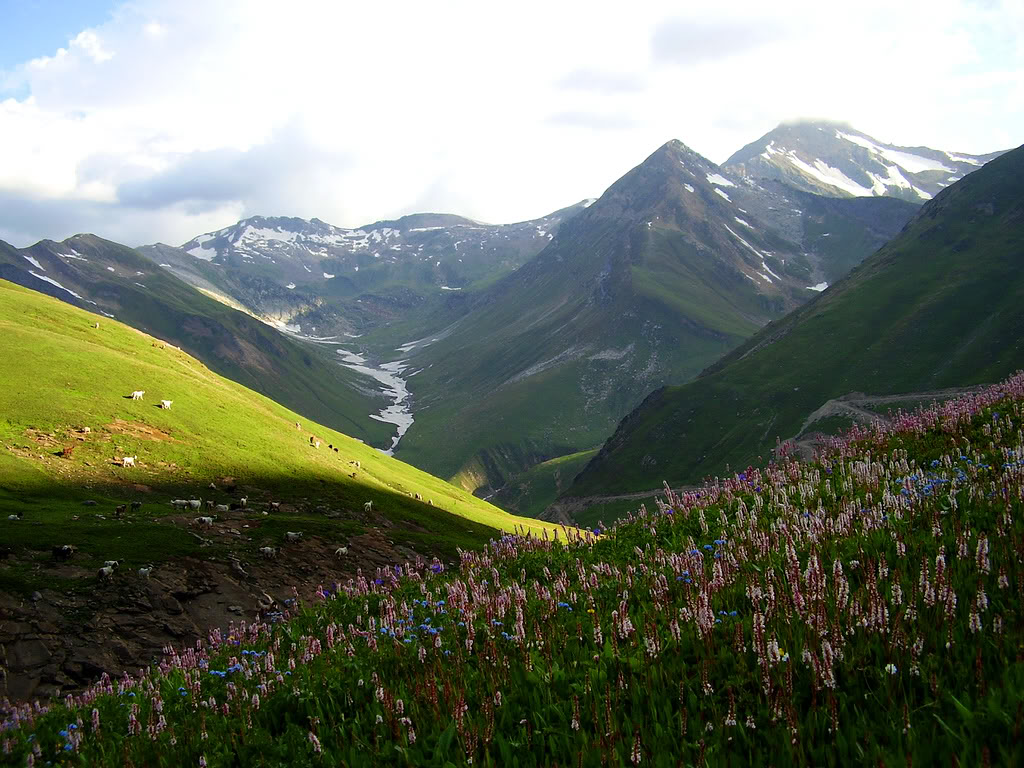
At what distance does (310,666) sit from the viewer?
892 centimetres

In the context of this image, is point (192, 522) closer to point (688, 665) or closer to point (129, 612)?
point (129, 612)

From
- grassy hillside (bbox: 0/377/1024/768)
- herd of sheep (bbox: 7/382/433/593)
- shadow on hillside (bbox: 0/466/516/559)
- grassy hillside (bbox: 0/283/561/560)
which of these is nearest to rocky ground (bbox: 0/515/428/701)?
herd of sheep (bbox: 7/382/433/593)

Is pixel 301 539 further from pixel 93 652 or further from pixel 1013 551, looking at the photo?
pixel 1013 551

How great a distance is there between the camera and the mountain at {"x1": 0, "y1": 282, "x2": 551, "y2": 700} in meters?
22.8

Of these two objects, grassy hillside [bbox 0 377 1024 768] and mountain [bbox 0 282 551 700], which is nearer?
grassy hillside [bbox 0 377 1024 768]

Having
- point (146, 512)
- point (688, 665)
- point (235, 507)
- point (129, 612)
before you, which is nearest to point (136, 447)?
point (235, 507)

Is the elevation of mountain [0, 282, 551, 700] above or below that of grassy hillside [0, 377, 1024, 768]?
below

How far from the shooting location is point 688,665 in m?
6.14

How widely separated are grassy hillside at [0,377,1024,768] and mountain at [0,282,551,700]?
7.65 metres

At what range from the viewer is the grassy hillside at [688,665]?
4.76 meters

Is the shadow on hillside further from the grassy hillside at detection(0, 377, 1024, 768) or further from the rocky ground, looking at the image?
the grassy hillside at detection(0, 377, 1024, 768)

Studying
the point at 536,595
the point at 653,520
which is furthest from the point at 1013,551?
the point at 653,520

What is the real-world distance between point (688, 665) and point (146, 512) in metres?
43.0

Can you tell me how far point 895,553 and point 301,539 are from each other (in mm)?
34830
